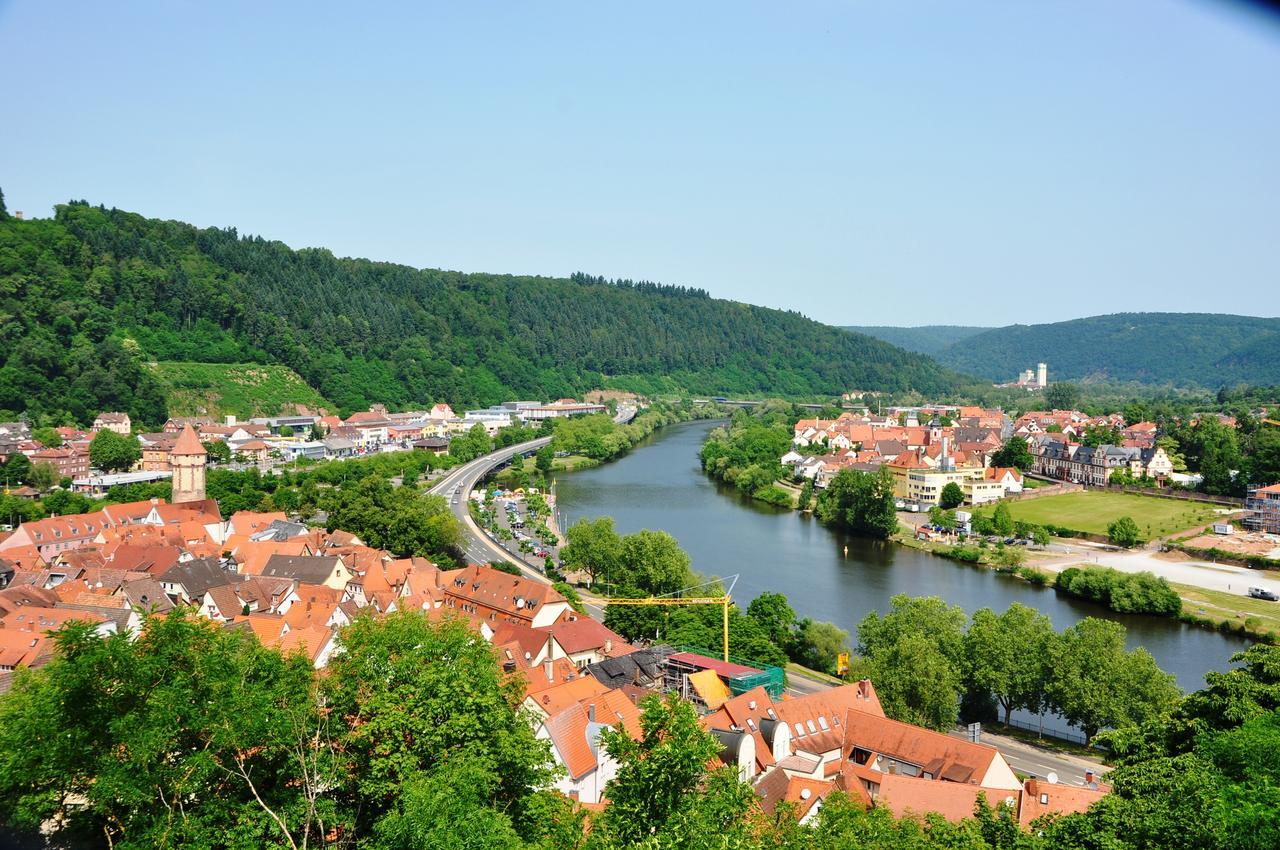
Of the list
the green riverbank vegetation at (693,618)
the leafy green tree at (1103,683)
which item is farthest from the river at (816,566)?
the leafy green tree at (1103,683)

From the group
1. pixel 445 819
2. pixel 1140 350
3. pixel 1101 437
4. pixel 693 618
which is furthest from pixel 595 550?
pixel 1140 350

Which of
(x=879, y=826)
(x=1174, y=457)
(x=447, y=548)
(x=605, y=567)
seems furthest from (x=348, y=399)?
(x=879, y=826)

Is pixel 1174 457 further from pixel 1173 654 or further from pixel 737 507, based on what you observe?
pixel 1173 654

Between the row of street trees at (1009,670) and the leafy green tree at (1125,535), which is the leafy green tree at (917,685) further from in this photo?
the leafy green tree at (1125,535)

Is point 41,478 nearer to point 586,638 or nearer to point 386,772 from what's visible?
point 586,638

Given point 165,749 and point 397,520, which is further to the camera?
point 397,520

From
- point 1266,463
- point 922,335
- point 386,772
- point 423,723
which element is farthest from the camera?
point 922,335

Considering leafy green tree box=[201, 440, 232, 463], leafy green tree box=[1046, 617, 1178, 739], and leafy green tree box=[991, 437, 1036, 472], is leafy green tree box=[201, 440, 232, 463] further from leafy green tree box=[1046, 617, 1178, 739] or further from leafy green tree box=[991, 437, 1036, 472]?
leafy green tree box=[1046, 617, 1178, 739]
